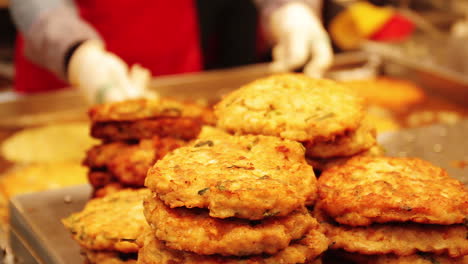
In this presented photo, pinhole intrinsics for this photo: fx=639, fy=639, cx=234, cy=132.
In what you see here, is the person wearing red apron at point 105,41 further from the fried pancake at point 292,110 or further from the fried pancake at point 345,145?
the fried pancake at point 345,145

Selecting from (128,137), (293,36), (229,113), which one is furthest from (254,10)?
(229,113)

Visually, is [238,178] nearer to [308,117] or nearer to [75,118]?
[308,117]

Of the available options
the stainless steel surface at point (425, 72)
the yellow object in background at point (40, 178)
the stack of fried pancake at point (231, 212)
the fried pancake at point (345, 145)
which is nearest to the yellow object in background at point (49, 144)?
the yellow object in background at point (40, 178)

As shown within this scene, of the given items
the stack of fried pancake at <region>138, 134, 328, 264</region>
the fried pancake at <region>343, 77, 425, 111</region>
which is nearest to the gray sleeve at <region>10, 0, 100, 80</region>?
the fried pancake at <region>343, 77, 425, 111</region>

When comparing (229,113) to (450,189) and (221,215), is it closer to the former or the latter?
(221,215)

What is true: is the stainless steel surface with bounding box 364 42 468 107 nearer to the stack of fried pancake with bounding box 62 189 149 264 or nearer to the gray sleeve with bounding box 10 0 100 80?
the gray sleeve with bounding box 10 0 100 80
